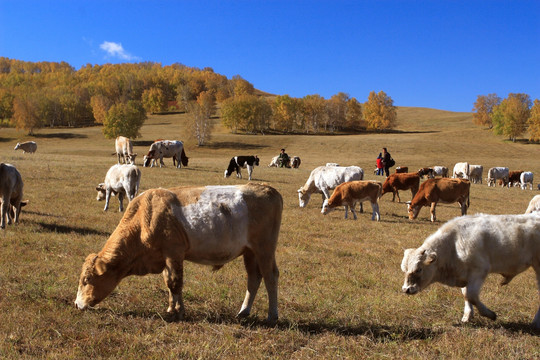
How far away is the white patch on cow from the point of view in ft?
17.8

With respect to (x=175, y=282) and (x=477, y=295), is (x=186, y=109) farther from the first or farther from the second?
(x=477, y=295)

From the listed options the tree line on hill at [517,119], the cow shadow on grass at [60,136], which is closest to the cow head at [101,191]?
the cow shadow on grass at [60,136]

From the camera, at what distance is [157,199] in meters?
5.55

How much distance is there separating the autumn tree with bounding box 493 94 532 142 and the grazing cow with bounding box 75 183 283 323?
9188 cm

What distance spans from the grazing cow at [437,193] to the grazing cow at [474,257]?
10854 mm

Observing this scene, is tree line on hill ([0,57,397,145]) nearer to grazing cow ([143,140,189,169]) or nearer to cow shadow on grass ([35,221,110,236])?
grazing cow ([143,140,189,169])

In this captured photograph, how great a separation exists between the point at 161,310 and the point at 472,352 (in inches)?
152

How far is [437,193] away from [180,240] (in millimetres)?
13705

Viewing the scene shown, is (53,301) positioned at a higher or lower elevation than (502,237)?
lower

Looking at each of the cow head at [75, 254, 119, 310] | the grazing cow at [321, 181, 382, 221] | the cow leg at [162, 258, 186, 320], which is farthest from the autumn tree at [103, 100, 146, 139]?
the cow leg at [162, 258, 186, 320]

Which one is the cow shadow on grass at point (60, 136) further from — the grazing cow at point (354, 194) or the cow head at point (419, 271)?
the cow head at point (419, 271)

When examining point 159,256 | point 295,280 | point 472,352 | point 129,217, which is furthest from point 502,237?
point 129,217

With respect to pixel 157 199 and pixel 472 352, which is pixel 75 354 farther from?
pixel 472 352

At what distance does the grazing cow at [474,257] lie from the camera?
5547 millimetres
